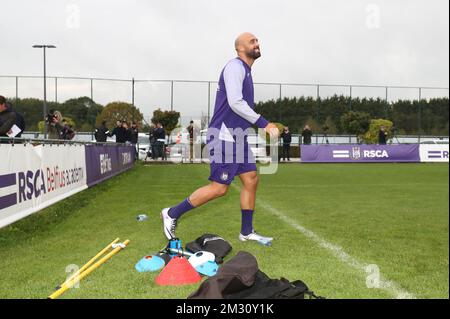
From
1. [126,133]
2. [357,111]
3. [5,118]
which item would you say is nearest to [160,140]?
[126,133]

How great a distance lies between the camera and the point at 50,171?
8008mm

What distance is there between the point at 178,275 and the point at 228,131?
182 cm

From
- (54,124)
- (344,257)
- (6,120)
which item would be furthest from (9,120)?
(344,257)

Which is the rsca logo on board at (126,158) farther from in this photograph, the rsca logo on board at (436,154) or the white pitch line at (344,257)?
the rsca logo on board at (436,154)

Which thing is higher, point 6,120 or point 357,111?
point 357,111

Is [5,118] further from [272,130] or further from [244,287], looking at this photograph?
[244,287]

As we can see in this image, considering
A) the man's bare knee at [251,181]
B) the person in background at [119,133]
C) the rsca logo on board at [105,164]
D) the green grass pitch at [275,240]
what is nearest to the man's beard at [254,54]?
the man's bare knee at [251,181]

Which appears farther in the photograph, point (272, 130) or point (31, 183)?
point (31, 183)

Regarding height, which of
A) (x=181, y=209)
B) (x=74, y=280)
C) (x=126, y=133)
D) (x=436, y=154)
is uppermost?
(x=126, y=133)

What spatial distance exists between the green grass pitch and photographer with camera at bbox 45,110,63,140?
359 centimetres

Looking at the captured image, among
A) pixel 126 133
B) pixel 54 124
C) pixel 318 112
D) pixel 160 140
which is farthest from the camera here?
pixel 318 112

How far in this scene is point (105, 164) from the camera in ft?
46.2

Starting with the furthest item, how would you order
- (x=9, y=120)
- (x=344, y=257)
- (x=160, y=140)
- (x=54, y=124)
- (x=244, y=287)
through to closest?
(x=160, y=140) → (x=54, y=124) → (x=9, y=120) → (x=344, y=257) → (x=244, y=287)
